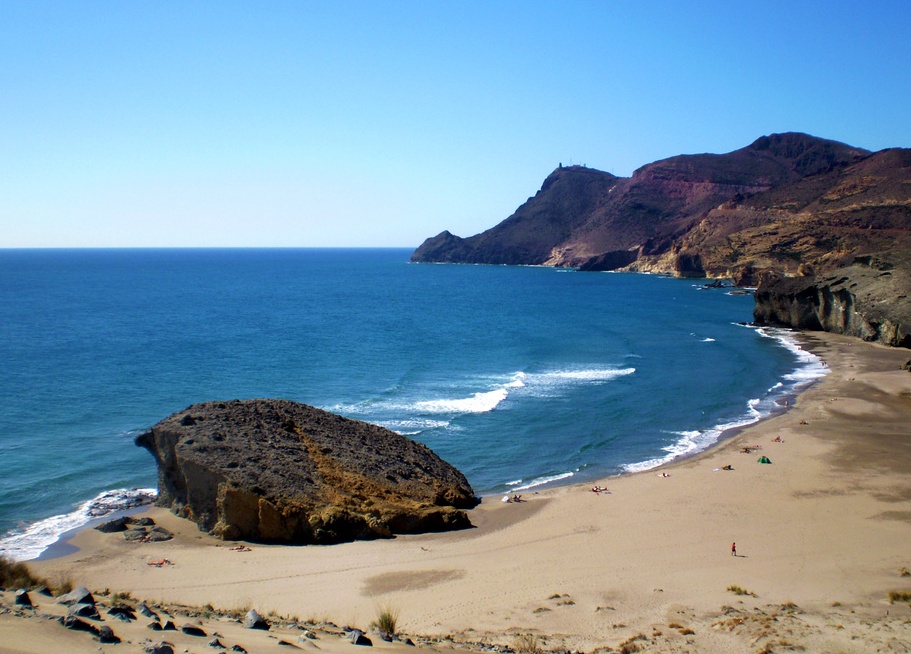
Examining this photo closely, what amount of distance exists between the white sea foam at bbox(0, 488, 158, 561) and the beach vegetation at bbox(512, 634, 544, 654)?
1328 cm

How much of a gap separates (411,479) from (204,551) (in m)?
6.27

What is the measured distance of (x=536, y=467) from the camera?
1103 inches

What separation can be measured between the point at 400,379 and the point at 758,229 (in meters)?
90.1

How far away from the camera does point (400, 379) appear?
138 ft

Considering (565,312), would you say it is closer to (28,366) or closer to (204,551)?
(28,366)

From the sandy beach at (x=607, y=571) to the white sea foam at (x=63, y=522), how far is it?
110cm

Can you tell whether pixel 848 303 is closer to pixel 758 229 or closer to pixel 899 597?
pixel 899 597

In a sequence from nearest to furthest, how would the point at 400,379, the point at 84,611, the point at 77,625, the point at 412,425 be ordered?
1. the point at 77,625
2. the point at 84,611
3. the point at 412,425
4. the point at 400,379

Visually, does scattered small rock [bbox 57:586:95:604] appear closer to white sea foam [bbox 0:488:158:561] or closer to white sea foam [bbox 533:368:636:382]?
white sea foam [bbox 0:488:158:561]

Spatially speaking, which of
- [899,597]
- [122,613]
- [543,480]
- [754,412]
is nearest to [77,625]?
[122,613]

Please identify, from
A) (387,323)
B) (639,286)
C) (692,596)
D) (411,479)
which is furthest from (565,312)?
(692,596)

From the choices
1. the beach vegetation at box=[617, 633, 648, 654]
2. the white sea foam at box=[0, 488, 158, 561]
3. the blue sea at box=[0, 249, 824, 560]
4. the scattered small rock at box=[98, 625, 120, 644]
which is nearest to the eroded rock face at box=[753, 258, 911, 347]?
the blue sea at box=[0, 249, 824, 560]

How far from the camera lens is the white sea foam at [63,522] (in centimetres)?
1966

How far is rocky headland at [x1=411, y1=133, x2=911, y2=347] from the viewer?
5950cm
